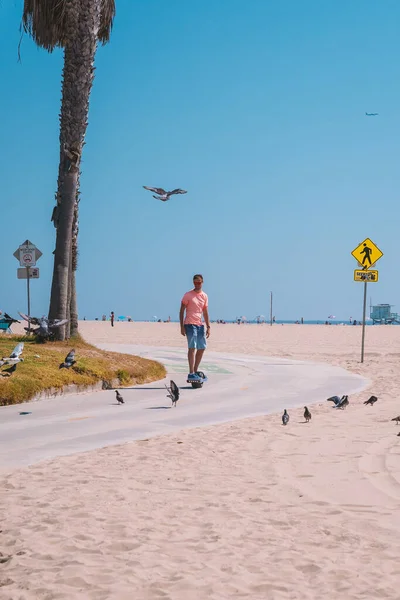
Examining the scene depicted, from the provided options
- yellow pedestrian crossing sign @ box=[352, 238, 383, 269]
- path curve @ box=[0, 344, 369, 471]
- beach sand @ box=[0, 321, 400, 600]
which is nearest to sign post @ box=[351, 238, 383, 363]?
yellow pedestrian crossing sign @ box=[352, 238, 383, 269]

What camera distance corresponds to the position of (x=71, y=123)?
1902 centimetres

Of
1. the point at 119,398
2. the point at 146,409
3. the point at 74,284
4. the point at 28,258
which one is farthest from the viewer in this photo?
the point at 28,258

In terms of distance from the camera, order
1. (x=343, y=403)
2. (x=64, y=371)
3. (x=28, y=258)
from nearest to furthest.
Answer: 1. (x=343, y=403)
2. (x=64, y=371)
3. (x=28, y=258)

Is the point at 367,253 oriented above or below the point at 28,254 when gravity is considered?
above

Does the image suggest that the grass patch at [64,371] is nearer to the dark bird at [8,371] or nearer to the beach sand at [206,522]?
the dark bird at [8,371]

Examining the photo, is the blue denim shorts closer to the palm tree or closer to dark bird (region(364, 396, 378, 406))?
dark bird (region(364, 396, 378, 406))

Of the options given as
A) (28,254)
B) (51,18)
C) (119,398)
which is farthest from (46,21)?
(119,398)

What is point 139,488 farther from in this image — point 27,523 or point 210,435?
point 210,435

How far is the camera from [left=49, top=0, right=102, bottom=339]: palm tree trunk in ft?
60.1

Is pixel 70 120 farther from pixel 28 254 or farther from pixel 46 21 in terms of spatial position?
pixel 28 254

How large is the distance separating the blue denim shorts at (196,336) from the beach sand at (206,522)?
6.51 meters

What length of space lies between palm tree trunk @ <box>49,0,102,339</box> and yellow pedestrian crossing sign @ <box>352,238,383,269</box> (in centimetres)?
1058

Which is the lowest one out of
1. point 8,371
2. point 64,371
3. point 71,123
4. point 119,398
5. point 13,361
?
point 119,398

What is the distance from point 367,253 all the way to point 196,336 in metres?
11.5
